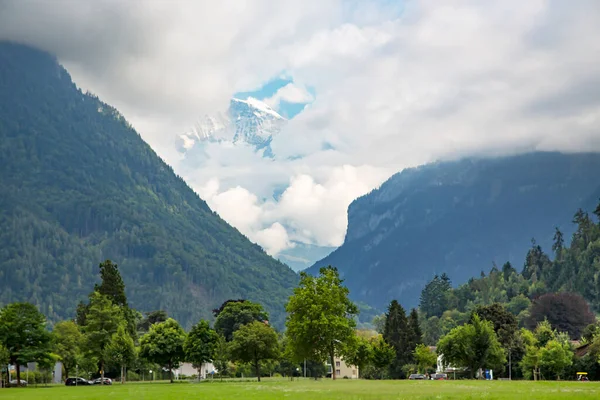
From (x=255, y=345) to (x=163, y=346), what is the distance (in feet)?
57.8

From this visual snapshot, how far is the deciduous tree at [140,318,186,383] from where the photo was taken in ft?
401

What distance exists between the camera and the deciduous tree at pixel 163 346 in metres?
122

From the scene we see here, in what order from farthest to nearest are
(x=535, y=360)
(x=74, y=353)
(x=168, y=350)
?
(x=74, y=353) → (x=168, y=350) → (x=535, y=360)

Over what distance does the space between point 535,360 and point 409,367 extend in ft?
132

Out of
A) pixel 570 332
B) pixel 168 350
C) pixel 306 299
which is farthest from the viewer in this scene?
pixel 570 332

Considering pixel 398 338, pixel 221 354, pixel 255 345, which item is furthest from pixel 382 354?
pixel 255 345

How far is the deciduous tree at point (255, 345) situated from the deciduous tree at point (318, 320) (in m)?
12.7

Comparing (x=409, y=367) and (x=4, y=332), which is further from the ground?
(x=4, y=332)

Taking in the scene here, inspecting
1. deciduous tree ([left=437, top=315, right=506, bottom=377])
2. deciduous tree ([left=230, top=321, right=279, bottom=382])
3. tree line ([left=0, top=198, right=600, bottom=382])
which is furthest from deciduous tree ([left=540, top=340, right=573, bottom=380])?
deciduous tree ([left=230, top=321, right=279, bottom=382])

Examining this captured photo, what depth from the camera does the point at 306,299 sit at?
100500 millimetres

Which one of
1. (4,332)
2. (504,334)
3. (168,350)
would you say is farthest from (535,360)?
(4,332)

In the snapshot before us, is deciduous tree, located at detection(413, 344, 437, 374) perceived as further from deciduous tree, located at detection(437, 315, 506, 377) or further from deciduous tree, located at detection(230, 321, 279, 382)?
deciduous tree, located at detection(230, 321, 279, 382)

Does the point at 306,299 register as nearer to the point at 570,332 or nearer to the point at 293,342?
the point at 293,342

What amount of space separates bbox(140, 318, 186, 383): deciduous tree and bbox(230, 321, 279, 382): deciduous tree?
38.5 ft
